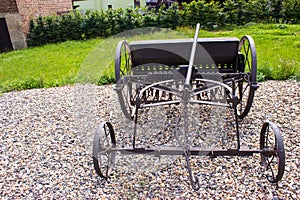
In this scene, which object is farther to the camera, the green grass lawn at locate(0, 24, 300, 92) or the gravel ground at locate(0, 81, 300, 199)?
the green grass lawn at locate(0, 24, 300, 92)

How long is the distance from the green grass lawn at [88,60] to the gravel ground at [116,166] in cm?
145

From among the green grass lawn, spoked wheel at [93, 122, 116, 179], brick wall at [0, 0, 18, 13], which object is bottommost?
the green grass lawn

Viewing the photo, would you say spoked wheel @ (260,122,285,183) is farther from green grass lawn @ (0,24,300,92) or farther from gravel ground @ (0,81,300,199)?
green grass lawn @ (0,24,300,92)

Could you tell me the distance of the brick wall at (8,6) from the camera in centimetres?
959

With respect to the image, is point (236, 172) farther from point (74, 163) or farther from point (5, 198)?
point (5, 198)

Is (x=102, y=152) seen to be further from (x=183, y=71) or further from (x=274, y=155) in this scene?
(x=274, y=155)

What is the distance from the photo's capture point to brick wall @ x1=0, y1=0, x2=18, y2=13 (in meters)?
9.59

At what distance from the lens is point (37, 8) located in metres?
10.8

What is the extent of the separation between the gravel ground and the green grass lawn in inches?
57.1

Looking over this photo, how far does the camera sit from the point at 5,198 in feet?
8.17

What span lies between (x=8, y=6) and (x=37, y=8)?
1.32 metres

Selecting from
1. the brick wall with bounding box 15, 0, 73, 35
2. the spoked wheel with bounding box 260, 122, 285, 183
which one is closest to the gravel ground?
the spoked wheel with bounding box 260, 122, 285, 183

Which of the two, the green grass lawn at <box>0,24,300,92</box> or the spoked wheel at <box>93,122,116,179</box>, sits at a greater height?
the spoked wheel at <box>93,122,116,179</box>

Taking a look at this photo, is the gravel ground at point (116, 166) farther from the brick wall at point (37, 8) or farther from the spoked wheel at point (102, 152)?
the brick wall at point (37, 8)
